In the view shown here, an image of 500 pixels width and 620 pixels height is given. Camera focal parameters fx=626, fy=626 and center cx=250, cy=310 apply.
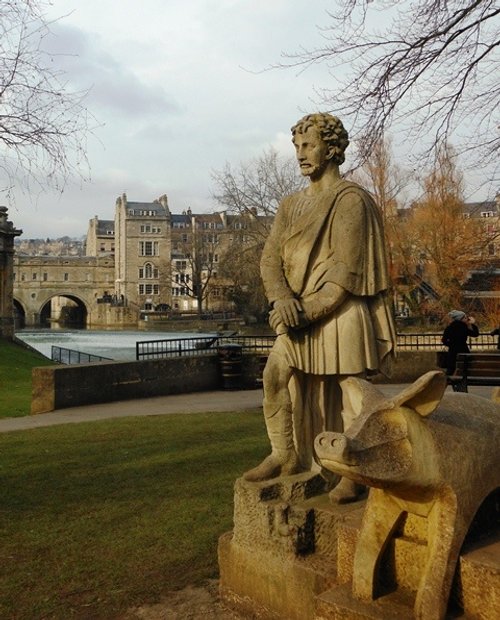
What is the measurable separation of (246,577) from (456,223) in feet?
82.9

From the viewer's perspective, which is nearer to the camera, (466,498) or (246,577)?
(466,498)

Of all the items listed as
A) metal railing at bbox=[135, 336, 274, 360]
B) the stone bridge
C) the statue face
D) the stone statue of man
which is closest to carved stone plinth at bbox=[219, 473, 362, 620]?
the stone statue of man

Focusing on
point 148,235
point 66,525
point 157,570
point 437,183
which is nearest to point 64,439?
point 66,525

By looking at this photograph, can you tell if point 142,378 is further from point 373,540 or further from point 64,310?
point 64,310

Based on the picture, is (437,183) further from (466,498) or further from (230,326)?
(230,326)

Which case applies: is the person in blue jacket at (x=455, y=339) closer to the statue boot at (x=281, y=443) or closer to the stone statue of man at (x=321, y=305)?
the stone statue of man at (x=321, y=305)

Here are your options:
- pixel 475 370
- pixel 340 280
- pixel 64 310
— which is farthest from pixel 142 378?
pixel 64 310

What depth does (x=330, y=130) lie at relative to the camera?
13.4 ft

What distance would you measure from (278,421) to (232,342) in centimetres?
1542

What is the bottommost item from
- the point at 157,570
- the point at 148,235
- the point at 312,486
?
the point at 157,570

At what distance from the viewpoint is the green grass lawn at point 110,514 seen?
14.0ft

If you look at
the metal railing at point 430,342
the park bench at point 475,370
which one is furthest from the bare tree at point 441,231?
the park bench at point 475,370

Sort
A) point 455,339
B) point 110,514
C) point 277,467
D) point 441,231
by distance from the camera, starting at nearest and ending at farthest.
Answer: point 277,467 < point 110,514 < point 455,339 < point 441,231

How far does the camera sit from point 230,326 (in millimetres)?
53312
